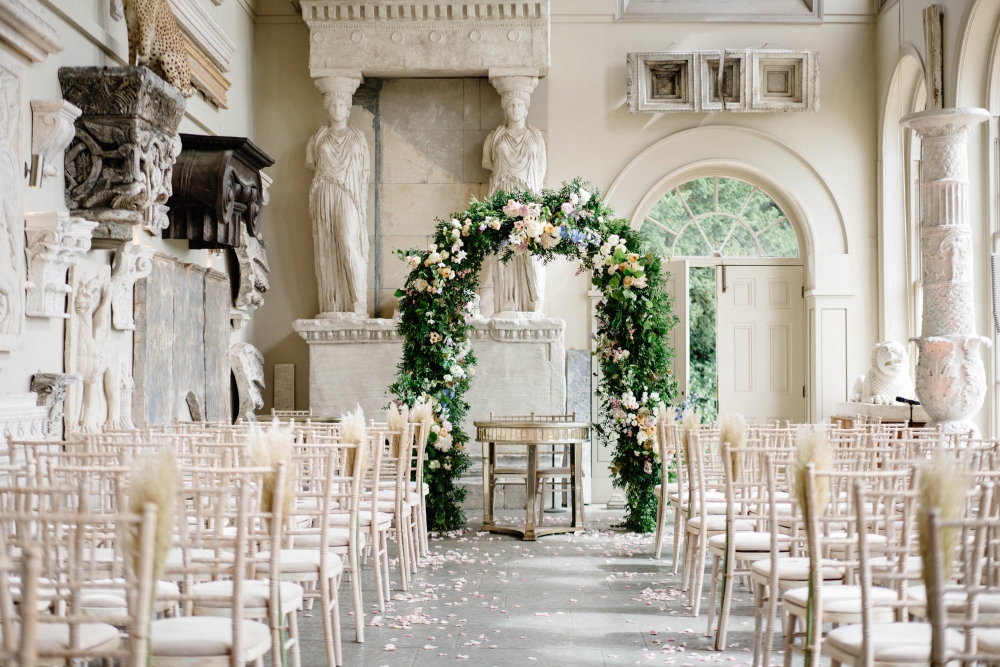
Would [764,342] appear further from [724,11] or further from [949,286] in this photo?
[949,286]

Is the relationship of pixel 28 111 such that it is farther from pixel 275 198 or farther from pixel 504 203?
pixel 275 198

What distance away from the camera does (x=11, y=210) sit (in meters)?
5.03

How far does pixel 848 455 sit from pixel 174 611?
123 inches

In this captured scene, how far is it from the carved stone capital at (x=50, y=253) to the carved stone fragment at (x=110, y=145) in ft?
0.56

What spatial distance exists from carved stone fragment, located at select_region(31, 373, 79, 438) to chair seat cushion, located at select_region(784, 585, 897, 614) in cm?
390

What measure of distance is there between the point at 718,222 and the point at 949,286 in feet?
12.4

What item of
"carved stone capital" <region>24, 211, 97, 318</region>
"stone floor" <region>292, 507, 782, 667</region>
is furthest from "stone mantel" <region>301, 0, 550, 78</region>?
"stone floor" <region>292, 507, 782, 667</region>

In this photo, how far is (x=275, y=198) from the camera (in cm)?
1026

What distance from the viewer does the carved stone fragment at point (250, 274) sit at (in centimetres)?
919

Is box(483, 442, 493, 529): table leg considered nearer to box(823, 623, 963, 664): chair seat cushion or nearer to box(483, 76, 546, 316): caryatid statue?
box(483, 76, 546, 316): caryatid statue

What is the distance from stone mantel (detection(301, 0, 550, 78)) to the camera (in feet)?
31.8

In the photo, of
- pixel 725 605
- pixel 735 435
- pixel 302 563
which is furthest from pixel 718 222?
pixel 302 563

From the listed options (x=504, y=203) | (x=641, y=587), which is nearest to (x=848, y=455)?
(x=641, y=587)

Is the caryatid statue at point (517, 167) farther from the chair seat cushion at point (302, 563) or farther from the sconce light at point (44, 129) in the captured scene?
the chair seat cushion at point (302, 563)
